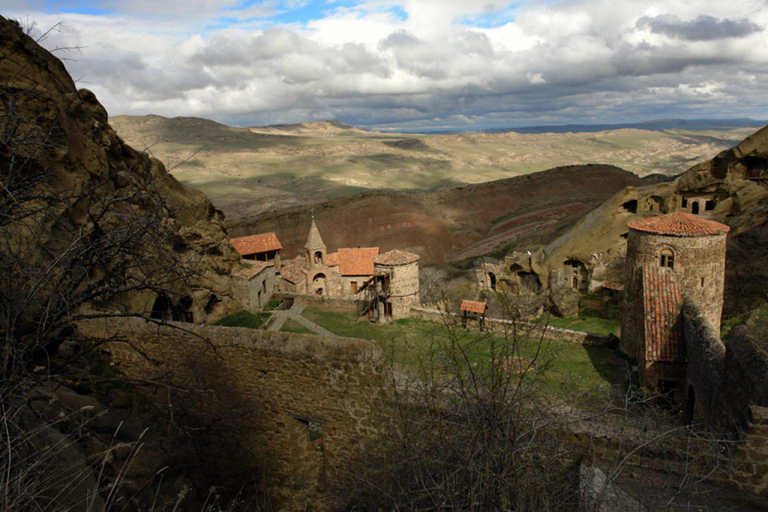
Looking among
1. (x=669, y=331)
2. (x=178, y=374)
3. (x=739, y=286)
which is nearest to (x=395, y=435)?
(x=178, y=374)

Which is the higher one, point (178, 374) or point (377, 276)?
point (178, 374)

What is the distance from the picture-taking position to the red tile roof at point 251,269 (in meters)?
24.3

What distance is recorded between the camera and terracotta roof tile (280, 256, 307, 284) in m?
30.0

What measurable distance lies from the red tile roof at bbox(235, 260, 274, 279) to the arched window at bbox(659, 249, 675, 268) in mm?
19118

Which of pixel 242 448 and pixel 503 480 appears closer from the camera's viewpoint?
pixel 503 480

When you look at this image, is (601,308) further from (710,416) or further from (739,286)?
(710,416)

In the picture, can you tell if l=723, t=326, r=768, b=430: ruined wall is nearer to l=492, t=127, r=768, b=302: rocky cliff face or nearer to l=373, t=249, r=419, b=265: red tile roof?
l=373, t=249, r=419, b=265: red tile roof

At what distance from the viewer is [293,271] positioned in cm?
3080

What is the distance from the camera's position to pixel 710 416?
31.4 ft

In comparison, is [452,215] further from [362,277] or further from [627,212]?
[627,212]

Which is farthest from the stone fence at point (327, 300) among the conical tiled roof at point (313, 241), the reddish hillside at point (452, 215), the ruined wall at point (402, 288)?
the reddish hillside at point (452, 215)

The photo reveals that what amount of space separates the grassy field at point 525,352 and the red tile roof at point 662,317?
176cm

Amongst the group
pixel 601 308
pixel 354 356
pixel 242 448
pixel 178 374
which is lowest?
pixel 601 308

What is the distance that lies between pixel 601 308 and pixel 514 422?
22.4 meters
